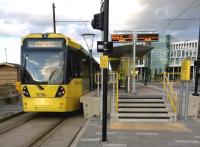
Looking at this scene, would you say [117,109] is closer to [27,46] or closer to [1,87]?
[27,46]

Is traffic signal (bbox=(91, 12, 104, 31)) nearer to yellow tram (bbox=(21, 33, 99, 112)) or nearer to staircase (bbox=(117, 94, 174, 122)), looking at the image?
yellow tram (bbox=(21, 33, 99, 112))

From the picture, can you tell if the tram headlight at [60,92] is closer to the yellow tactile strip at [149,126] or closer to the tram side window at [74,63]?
the tram side window at [74,63]

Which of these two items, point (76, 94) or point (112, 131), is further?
point (76, 94)

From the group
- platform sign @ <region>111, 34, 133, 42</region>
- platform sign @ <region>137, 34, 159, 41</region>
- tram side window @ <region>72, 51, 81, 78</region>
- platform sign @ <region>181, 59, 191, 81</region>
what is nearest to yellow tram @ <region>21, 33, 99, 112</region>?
tram side window @ <region>72, 51, 81, 78</region>

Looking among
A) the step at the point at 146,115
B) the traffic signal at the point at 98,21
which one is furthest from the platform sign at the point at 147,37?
the traffic signal at the point at 98,21

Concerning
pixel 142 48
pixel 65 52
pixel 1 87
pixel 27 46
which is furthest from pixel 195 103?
pixel 1 87

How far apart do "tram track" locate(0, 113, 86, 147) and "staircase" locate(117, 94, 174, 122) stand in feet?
6.58

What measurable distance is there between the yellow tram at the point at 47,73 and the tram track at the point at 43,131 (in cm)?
66

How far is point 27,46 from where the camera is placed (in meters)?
12.0

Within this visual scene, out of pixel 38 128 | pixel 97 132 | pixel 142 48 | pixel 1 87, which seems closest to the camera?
pixel 97 132

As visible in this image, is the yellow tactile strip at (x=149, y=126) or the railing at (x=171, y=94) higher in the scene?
the railing at (x=171, y=94)

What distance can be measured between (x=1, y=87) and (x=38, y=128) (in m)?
10.4

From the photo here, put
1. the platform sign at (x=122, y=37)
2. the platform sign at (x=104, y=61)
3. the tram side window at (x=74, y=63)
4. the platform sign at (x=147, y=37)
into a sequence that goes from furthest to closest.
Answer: the platform sign at (x=122, y=37), the platform sign at (x=147, y=37), the tram side window at (x=74, y=63), the platform sign at (x=104, y=61)

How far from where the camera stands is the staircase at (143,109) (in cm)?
1122
